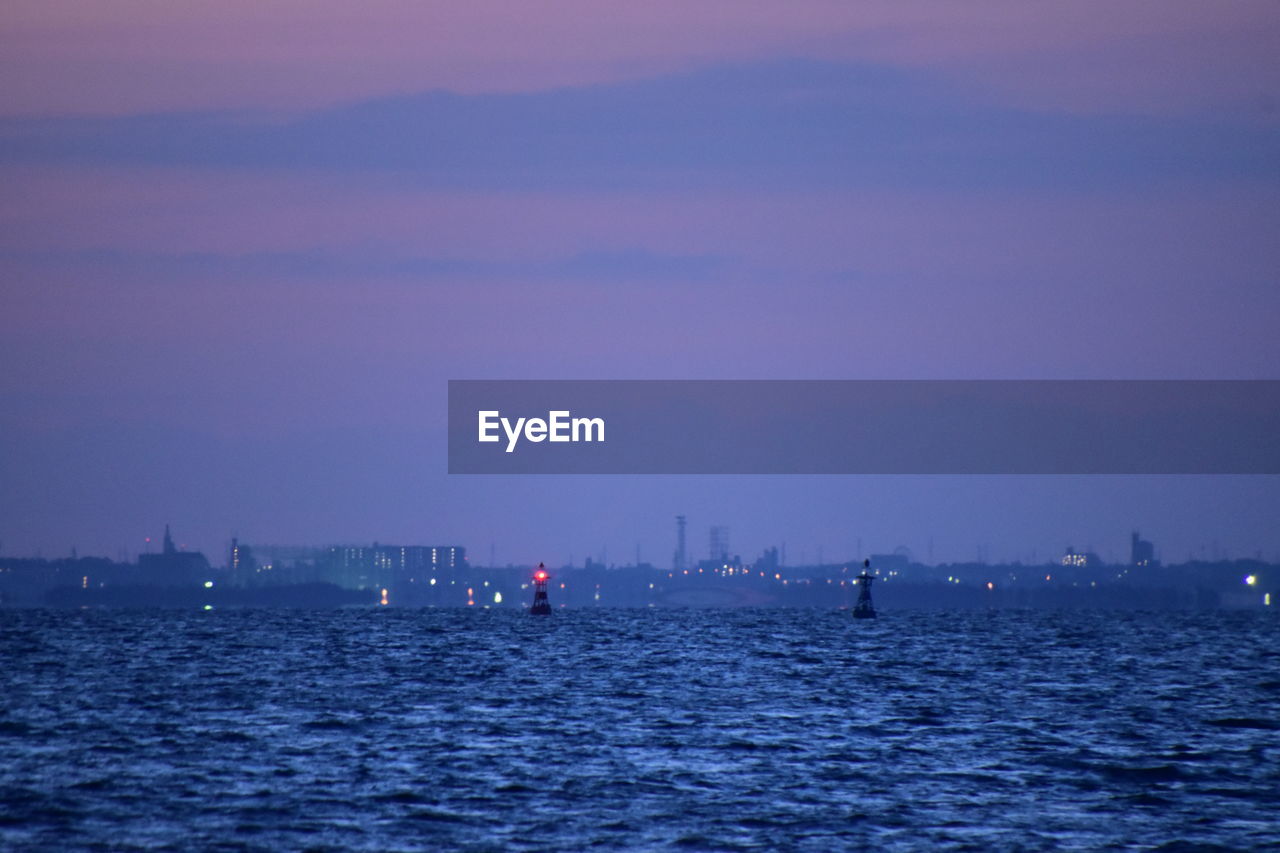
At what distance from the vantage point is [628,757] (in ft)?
162

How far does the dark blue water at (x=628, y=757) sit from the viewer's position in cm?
3678

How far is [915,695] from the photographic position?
76.8 meters

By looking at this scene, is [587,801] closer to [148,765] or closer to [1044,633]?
[148,765]

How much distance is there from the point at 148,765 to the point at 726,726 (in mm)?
21596

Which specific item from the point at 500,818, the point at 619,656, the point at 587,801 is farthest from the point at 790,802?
the point at 619,656

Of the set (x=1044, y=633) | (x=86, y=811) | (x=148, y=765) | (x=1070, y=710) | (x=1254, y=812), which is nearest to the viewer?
(x=86, y=811)

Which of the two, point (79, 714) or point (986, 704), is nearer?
point (79, 714)

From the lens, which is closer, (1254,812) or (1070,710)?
(1254,812)

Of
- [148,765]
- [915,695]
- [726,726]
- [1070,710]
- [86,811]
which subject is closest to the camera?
[86,811]

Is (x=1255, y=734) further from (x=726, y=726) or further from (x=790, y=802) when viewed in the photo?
(x=790, y=802)

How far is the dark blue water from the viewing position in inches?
1448

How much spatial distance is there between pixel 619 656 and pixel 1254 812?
7850cm

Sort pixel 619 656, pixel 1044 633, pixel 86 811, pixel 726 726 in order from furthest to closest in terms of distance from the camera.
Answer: pixel 1044 633, pixel 619 656, pixel 726 726, pixel 86 811

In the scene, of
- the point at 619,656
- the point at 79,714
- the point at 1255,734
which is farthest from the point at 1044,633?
the point at 79,714
